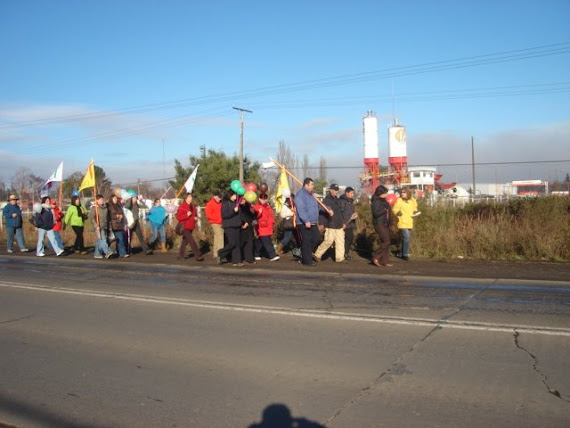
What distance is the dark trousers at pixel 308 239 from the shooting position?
13359 millimetres

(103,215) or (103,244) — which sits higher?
(103,215)

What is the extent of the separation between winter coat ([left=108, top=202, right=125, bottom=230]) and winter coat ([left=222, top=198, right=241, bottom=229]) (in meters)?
4.52

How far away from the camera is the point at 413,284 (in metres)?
10.4

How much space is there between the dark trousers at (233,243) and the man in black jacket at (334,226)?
1.95 meters

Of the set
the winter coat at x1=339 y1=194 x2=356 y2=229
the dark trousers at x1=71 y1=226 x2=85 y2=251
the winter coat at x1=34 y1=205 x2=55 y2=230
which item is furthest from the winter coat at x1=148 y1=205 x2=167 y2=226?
the winter coat at x1=339 y1=194 x2=356 y2=229

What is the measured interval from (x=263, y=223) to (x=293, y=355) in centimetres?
871

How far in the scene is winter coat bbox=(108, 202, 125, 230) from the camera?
1655cm

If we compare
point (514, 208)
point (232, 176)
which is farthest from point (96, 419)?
point (232, 176)

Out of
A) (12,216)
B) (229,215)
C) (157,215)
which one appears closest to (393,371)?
(229,215)

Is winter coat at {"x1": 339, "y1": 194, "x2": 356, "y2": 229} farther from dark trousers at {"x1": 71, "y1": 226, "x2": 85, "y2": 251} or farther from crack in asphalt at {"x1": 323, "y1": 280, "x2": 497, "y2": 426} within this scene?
dark trousers at {"x1": 71, "y1": 226, "x2": 85, "y2": 251}

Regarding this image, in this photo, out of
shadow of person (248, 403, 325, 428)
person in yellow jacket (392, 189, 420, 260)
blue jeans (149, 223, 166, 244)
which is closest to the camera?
shadow of person (248, 403, 325, 428)

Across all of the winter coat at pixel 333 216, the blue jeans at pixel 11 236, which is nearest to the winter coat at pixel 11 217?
the blue jeans at pixel 11 236

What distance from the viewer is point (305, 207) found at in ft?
43.4

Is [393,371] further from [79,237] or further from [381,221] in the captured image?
[79,237]
